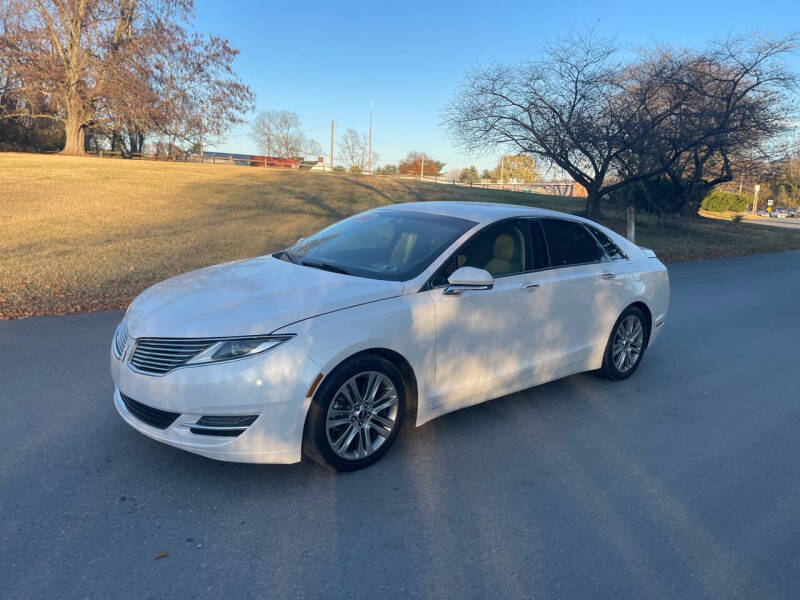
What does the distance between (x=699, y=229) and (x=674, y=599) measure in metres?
25.7

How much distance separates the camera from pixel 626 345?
18.7ft

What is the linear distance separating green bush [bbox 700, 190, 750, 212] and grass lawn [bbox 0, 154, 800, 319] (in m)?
16.4

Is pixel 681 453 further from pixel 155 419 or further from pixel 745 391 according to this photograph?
pixel 155 419

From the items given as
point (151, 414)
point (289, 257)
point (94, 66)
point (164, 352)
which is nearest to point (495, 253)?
point (289, 257)

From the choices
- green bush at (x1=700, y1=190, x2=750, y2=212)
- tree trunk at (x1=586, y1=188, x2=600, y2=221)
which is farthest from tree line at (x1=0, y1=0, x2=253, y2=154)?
green bush at (x1=700, y1=190, x2=750, y2=212)

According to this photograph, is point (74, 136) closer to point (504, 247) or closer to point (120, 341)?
point (120, 341)

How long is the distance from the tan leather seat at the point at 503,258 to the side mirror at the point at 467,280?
1.29 ft

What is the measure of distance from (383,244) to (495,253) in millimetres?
853

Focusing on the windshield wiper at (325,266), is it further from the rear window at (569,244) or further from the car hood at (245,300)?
the rear window at (569,244)

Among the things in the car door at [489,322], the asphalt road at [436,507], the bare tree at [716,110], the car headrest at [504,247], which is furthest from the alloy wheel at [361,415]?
the bare tree at [716,110]

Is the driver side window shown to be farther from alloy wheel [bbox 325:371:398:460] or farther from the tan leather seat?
alloy wheel [bbox 325:371:398:460]

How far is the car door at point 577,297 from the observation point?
16.0ft

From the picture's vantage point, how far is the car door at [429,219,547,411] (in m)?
4.04

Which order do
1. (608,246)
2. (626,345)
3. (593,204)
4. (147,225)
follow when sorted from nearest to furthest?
(608,246)
(626,345)
(147,225)
(593,204)
